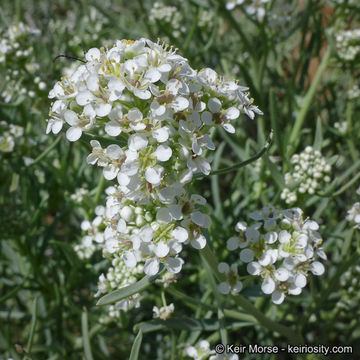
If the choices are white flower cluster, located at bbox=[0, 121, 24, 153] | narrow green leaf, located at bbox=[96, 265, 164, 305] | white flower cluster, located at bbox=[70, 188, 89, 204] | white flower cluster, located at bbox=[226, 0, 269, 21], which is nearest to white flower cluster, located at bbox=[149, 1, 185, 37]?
white flower cluster, located at bbox=[226, 0, 269, 21]

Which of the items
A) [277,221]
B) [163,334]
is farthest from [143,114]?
[163,334]

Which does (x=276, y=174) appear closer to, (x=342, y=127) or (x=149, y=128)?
(x=149, y=128)

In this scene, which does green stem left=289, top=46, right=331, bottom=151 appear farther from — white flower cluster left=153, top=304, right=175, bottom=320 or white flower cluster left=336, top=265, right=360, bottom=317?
white flower cluster left=153, top=304, right=175, bottom=320

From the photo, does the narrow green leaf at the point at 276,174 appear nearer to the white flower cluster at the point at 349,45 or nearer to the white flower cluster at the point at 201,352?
the white flower cluster at the point at 201,352

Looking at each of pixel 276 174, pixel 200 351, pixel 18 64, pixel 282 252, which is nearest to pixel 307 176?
pixel 276 174

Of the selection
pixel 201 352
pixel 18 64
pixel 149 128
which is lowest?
pixel 201 352

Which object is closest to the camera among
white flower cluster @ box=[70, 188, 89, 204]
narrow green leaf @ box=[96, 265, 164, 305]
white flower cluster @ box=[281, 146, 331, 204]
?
narrow green leaf @ box=[96, 265, 164, 305]

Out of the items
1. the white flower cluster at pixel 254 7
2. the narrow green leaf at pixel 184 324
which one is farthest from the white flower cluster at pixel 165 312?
the white flower cluster at pixel 254 7
